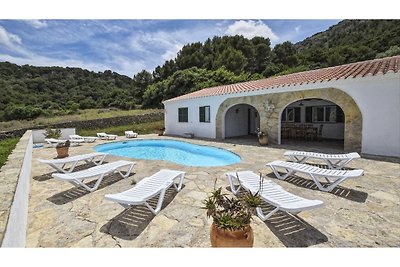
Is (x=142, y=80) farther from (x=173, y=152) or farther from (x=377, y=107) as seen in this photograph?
(x=377, y=107)

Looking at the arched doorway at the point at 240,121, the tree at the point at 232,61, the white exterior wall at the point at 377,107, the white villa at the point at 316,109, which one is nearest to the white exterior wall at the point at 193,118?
the white villa at the point at 316,109

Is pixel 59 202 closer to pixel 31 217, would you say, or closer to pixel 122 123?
pixel 31 217

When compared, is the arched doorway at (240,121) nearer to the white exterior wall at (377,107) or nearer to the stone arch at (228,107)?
the stone arch at (228,107)

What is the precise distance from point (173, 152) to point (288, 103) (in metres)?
6.81

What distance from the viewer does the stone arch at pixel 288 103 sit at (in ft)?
32.2

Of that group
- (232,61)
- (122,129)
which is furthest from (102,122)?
(232,61)

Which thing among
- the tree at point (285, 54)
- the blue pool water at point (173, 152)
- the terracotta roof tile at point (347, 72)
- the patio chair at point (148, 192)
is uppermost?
the tree at point (285, 54)

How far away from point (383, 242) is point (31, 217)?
235 inches

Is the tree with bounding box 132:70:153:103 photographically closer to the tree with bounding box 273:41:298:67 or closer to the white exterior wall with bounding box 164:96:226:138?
the tree with bounding box 273:41:298:67

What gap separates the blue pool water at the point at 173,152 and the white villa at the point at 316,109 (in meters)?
3.08
